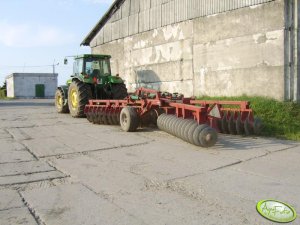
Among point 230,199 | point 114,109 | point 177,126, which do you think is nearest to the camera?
point 230,199

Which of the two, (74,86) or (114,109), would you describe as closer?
(114,109)

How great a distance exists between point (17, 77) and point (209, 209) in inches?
1881

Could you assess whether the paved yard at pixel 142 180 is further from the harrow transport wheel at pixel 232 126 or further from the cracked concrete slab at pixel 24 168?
the harrow transport wheel at pixel 232 126

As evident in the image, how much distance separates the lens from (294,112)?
1196cm

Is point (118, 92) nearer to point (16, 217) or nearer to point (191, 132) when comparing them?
point (191, 132)

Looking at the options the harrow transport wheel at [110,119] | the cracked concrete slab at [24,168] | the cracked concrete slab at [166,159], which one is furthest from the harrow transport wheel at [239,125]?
the cracked concrete slab at [24,168]

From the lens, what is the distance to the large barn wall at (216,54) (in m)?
13.5

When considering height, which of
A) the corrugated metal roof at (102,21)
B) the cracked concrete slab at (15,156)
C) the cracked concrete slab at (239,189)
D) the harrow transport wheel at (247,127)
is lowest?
the cracked concrete slab at (239,189)

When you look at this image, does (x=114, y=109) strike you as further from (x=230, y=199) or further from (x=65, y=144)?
(x=230, y=199)

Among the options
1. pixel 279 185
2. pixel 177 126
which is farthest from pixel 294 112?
pixel 279 185

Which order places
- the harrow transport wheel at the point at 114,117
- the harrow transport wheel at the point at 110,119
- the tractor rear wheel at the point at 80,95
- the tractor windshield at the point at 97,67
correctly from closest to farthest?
1. the harrow transport wheel at the point at 114,117
2. the harrow transport wheel at the point at 110,119
3. the tractor rear wheel at the point at 80,95
4. the tractor windshield at the point at 97,67

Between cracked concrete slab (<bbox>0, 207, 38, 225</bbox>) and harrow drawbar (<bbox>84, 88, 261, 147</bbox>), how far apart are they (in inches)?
159

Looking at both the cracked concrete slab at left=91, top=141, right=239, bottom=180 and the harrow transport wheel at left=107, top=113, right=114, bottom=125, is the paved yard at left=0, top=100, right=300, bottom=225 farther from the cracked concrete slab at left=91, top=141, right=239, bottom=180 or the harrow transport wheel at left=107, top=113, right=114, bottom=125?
the harrow transport wheel at left=107, top=113, right=114, bottom=125

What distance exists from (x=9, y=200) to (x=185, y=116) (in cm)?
496
